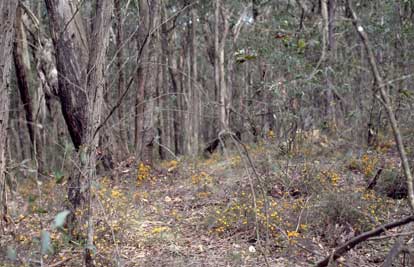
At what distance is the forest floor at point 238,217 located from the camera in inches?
179

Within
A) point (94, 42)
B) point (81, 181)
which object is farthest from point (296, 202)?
point (94, 42)

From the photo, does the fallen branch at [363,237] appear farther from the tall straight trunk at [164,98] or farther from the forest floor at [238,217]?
the tall straight trunk at [164,98]

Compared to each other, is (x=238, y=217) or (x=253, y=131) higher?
(x=253, y=131)

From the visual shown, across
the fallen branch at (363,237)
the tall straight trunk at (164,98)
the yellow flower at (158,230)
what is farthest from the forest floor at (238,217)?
the tall straight trunk at (164,98)

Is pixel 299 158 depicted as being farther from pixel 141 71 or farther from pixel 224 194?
pixel 141 71

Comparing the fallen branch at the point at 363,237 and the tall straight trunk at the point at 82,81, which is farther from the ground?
the tall straight trunk at the point at 82,81

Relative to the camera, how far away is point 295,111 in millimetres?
6785

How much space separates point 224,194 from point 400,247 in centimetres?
385

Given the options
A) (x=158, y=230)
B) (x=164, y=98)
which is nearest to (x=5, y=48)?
(x=158, y=230)

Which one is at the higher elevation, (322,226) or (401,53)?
(401,53)

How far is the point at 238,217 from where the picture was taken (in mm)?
5312

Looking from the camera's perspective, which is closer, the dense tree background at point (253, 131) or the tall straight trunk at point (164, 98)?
the dense tree background at point (253, 131)

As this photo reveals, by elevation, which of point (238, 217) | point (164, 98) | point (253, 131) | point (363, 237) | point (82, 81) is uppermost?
point (82, 81)

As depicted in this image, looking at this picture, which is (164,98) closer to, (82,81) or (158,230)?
(82,81)
